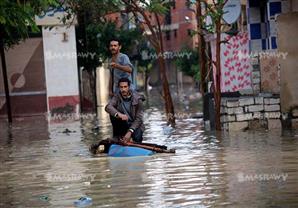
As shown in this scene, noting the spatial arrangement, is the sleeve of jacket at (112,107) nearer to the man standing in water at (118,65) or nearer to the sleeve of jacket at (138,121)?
the sleeve of jacket at (138,121)

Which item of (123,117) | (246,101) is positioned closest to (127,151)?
(123,117)

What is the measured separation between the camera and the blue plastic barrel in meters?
11.5

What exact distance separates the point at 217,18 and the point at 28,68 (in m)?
14.3

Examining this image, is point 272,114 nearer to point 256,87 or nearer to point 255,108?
point 255,108

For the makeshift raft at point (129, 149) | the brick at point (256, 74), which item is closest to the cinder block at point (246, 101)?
the makeshift raft at point (129, 149)

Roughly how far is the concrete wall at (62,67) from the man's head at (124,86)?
14.8m

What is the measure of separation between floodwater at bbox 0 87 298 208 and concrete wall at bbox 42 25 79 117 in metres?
11.4

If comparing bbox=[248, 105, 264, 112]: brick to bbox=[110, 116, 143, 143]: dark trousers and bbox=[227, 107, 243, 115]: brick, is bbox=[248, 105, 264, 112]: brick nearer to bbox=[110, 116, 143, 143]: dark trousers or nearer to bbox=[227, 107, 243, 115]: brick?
bbox=[227, 107, 243, 115]: brick

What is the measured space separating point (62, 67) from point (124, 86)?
15.1m

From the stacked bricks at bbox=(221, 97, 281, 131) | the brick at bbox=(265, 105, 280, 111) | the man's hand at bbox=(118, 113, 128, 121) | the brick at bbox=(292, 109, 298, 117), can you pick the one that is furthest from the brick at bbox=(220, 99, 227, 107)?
the man's hand at bbox=(118, 113, 128, 121)

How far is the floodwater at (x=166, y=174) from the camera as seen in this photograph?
7.90 m

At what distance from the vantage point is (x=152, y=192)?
831 cm

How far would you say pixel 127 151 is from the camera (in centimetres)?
1147

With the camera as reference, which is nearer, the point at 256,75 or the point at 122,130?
the point at 122,130
